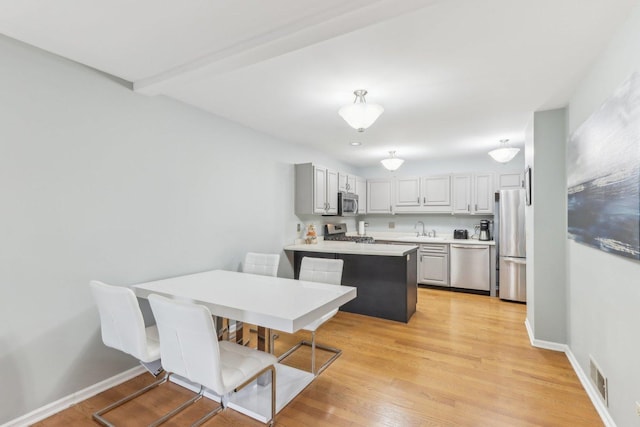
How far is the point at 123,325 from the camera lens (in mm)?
1850

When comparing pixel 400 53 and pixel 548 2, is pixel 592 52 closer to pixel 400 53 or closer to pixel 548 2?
pixel 548 2

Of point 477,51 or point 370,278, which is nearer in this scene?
point 477,51

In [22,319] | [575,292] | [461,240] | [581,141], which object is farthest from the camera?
[461,240]

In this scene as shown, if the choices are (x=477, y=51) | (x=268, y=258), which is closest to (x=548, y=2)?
(x=477, y=51)

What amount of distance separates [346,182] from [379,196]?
3.73ft

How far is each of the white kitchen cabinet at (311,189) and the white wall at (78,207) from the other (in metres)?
1.55

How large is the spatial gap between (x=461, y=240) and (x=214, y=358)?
479cm

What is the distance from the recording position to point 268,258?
10.6ft

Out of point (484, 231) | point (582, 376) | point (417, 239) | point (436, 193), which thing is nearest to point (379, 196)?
point (436, 193)

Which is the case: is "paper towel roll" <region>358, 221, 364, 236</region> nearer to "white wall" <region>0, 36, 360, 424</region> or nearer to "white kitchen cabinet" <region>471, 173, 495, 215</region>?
"white kitchen cabinet" <region>471, 173, 495, 215</region>

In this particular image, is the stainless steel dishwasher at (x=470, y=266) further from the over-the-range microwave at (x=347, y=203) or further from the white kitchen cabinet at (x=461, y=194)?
the over-the-range microwave at (x=347, y=203)

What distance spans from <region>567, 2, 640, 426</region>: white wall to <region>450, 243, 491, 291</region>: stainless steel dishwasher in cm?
243

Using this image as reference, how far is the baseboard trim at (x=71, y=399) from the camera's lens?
6.18 ft

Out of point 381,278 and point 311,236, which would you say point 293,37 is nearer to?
point 381,278
